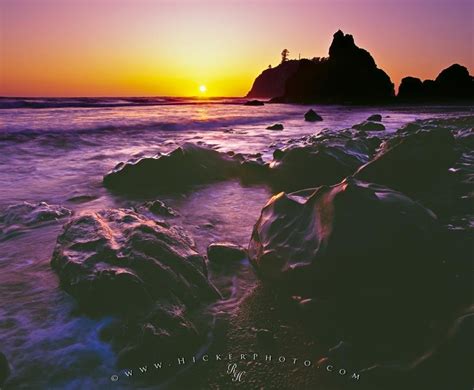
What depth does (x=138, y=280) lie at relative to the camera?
2289 mm

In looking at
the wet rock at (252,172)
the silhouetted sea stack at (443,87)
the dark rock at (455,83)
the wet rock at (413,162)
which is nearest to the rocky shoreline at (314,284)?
the wet rock at (413,162)

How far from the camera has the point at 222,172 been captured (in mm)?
6066

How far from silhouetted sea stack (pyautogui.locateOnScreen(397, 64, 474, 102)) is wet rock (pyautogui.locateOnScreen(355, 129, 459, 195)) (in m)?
57.0

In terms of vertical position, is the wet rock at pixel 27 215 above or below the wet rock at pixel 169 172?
below

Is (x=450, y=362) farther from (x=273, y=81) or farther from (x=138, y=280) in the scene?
(x=273, y=81)

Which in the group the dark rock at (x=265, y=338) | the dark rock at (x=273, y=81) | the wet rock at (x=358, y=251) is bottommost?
the dark rock at (x=265, y=338)

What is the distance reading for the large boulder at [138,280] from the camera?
77.5 inches

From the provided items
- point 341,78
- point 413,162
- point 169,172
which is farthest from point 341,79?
point 413,162

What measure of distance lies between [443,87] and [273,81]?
82775 millimetres

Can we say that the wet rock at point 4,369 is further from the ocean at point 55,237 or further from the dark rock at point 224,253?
the dark rock at point 224,253

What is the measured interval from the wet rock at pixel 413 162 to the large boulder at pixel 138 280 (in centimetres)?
239

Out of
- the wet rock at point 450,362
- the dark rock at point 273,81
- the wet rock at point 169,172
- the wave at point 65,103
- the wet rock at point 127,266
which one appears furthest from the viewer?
the dark rock at point 273,81

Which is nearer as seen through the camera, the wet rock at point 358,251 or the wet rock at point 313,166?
the wet rock at point 358,251

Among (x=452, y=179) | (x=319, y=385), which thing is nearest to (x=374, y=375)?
(x=319, y=385)
